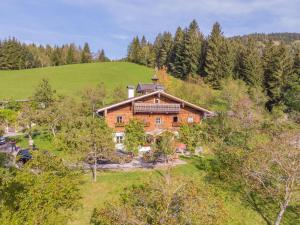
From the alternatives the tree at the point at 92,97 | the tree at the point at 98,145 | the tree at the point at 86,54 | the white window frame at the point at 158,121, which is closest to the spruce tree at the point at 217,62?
the tree at the point at 92,97

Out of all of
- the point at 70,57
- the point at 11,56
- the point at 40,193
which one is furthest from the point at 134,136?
the point at 70,57

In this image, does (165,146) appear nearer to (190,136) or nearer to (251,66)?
(190,136)

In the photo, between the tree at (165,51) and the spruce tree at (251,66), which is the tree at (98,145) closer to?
the spruce tree at (251,66)

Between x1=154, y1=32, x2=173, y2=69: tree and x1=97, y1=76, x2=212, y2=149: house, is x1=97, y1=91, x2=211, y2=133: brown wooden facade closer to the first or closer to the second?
x1=97, y1=76, x2=212, y2=149: house

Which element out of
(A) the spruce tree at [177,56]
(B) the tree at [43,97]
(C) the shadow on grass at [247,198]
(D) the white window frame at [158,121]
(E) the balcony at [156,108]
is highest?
(A) the spruce tree at [177,56]

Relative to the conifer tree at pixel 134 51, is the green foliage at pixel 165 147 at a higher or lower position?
lower

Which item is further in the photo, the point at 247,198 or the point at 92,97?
the point at 92,97

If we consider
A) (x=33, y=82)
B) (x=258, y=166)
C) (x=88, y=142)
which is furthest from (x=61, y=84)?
(x=258, y=166)
